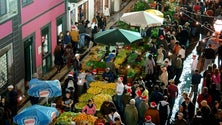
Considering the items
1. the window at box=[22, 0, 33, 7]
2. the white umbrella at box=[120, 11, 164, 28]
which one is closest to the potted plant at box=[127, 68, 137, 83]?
the white umbrella at box=[120, 11, 164, 28]

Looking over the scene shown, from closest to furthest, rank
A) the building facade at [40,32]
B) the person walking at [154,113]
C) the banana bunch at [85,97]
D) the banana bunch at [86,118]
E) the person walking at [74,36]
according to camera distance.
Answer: the banana bunch at [86,118] → the person walking at [154,113] → the banana bunch at [85,97] → the building facade at [40,32] → the person walking at [74,36]

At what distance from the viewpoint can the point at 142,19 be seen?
88.1 ft

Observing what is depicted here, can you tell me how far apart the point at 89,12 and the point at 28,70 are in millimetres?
12237

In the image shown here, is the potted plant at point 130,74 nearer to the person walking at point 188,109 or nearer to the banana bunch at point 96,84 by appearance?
the banana bunch at point 96,84

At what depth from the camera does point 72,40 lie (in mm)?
28656

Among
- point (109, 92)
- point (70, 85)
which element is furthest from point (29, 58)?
point (109, 92)

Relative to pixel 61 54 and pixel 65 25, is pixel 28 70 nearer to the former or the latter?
pixel 61 54

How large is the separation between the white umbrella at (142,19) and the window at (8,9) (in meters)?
6.83

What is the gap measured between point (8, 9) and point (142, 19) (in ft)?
25.2

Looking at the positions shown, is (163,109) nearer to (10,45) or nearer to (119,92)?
(119,92)

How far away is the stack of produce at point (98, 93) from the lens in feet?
63.5

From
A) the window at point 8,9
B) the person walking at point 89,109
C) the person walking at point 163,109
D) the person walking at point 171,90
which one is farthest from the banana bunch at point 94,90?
the window at point 8,9

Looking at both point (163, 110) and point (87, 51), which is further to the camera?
point (87, 51)

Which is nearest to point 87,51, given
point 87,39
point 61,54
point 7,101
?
point 87,39
